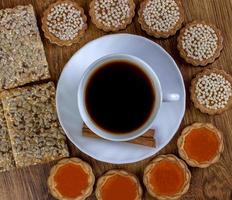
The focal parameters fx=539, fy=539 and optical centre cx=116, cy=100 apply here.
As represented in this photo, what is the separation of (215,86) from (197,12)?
188 mm

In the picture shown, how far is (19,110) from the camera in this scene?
1307 millimetres

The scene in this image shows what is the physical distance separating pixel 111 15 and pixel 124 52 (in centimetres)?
12

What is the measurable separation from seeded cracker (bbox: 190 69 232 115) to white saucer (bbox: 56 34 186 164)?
0.26 ft

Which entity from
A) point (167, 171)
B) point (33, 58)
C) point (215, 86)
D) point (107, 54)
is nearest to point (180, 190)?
point (167, 171)

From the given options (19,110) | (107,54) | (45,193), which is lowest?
(45,193)

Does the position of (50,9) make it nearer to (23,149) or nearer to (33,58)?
(33,58)

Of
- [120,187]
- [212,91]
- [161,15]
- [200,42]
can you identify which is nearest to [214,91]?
[212,91]

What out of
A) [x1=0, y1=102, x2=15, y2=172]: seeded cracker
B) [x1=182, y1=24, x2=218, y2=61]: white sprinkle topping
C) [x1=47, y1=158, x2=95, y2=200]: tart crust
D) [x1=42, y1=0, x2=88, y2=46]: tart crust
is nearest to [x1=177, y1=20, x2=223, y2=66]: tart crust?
[x1=182, y1=24, x2=218, y2=61]: white sprinkle topping

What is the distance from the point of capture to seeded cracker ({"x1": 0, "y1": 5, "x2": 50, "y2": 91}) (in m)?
1.30

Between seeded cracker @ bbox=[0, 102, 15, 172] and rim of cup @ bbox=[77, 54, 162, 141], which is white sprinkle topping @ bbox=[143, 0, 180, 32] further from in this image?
seeded cracker @ bbox=[0, 102, 15, 172]

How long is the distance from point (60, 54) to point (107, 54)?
0.14 m

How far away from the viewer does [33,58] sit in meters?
1.31

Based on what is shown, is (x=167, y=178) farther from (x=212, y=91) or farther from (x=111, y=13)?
(x=111, y=13)

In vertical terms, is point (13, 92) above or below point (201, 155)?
above
